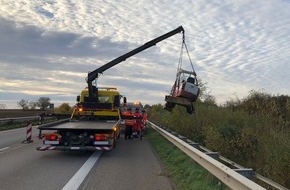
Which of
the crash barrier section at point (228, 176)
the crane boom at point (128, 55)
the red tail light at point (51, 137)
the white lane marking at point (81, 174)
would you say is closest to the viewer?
the crash barrier section at point (228, 176)

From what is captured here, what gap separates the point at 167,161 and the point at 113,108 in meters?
8.42

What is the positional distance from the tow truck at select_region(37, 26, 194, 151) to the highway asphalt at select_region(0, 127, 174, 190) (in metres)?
0.48

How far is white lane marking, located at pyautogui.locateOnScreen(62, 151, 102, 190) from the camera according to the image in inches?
336

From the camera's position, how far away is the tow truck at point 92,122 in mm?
14102

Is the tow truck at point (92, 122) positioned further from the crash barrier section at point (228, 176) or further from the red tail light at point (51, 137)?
the crash barrier section at point (228, 176)

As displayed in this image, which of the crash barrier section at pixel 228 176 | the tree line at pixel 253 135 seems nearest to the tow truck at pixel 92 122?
the tree line at pixel 253 135

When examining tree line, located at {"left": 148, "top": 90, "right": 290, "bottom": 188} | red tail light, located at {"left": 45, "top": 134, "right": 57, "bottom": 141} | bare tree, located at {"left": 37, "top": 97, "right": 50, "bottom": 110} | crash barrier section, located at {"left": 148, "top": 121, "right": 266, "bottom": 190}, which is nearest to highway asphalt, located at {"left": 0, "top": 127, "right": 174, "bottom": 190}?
red tail light, located at {"left": 45, "top": 134, "right": 57, "bottom": 141}

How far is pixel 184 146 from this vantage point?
11195 mm

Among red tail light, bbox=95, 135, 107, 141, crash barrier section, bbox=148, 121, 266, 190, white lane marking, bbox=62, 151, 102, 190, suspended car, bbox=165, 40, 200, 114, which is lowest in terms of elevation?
white lane marking, bbox=62, 151, 102, 190

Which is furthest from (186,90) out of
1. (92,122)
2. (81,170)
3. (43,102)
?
(43,102)

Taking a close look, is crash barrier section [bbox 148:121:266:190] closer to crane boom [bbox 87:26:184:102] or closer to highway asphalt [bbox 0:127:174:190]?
highway asphalt [bbox 0:127:174:190]

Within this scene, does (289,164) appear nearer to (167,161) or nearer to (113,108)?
(167,161)

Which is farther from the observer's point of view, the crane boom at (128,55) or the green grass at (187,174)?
the crane boom at (128,55)

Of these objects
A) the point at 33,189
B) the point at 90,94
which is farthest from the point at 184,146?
the point at 90,94
